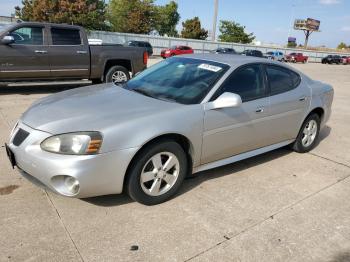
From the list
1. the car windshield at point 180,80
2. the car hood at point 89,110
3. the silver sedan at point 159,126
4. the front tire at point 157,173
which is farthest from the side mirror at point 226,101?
the front tire at point 157,173

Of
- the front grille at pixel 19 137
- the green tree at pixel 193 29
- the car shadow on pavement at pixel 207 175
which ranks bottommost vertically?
the car shadow on pavement at pixel 207 175

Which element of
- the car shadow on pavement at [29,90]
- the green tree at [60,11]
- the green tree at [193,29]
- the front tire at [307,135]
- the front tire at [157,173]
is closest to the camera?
the front tire at [157,173]

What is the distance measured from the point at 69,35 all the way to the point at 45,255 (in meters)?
7.68

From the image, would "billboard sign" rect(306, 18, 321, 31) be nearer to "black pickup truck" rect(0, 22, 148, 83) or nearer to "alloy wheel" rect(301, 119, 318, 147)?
"black pickup truck" rect(0, 22, 148, 83)

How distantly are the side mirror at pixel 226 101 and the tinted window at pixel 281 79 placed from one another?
3.37 ft

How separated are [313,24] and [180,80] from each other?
101 m

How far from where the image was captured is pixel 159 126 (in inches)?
134

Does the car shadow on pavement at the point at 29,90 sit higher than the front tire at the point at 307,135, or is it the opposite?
the front tire at the point at 307,135

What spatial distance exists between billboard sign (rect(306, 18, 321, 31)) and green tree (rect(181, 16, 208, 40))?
1969 inches

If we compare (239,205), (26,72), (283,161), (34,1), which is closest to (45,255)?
(239,205)

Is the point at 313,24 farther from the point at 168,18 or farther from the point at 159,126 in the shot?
the point at 159,126

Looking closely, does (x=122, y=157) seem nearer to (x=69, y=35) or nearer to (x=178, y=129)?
(x=178, y=129)

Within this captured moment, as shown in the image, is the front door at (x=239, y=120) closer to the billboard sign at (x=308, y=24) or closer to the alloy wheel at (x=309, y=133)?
the alloy wheel at (x=309, y=133)

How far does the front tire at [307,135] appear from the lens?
210 inches
